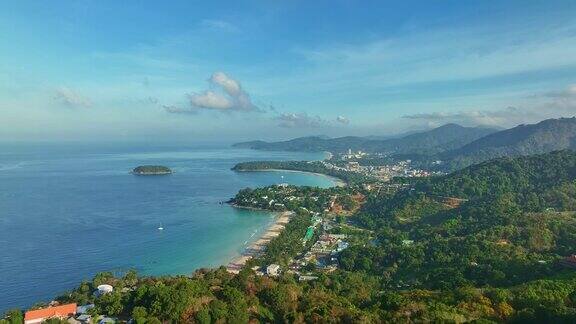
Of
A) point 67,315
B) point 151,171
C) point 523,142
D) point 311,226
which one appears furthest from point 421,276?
point 523,142

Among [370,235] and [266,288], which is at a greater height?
[266,288]

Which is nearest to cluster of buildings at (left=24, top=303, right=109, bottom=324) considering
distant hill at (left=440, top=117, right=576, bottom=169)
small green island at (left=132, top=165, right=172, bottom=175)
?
small green island at (left=132, top=165, right=172, bottom=175)

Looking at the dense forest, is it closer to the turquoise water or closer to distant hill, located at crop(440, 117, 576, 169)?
the turquoise water

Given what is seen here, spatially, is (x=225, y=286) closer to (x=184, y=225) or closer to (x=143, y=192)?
(x=184, y=225)

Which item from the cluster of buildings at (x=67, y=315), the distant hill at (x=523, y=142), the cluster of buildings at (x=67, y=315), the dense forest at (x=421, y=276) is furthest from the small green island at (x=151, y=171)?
the cluster of buildings at (x=67, y=315)

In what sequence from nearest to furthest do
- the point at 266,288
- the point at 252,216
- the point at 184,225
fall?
the point at 266,288 → the point at 184,225 → the point at 252,216

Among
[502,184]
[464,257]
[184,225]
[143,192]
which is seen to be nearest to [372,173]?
[502,184]
